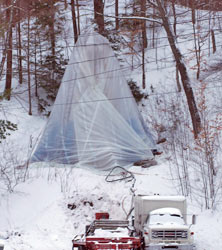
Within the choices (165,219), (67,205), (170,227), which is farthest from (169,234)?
(67,205)

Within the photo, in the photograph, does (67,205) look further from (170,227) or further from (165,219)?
(170,227)

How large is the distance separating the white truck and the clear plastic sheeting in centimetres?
533

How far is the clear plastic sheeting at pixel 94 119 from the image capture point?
15438mm

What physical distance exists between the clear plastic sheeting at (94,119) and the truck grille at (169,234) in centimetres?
665

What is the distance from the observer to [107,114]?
53.0 feet

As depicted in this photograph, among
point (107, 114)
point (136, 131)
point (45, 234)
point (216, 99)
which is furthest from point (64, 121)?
point (216, 99)

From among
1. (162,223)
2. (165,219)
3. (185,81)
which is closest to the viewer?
(162,223)

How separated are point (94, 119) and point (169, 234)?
828cm

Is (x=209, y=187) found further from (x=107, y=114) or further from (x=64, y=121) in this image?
(x=64, y=121)

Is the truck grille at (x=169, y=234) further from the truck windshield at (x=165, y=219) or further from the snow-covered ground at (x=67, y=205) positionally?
the snow-covered ground at (x=67, y=205)

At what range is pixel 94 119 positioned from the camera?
52.6 ft

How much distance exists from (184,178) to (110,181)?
8.08ft

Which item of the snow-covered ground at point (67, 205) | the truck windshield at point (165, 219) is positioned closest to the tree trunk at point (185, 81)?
the snow-covered ground at point (67, 205)

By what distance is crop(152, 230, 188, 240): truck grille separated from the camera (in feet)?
27.3
